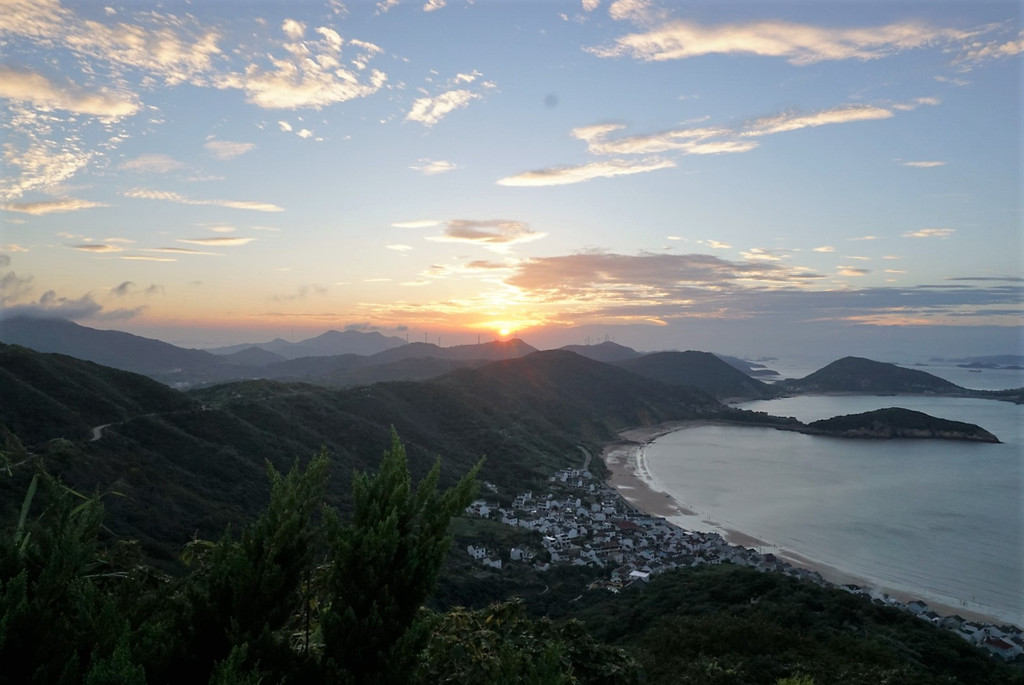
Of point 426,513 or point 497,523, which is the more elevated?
point 426,513

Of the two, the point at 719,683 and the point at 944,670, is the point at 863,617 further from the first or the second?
the point at 719,683

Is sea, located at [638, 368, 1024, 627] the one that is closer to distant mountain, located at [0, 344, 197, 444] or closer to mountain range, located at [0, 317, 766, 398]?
distant mountain, located at [0, 344, 197, 444]

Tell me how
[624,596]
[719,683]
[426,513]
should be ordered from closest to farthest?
[426,513]
[719,683]
[624,596]

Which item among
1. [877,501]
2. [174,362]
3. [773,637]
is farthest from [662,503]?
[174,362]

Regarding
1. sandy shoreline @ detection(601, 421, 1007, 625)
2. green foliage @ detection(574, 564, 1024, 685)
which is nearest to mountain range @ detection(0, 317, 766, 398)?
sandy shoreline @ detection(601, 421, 1007, 625)

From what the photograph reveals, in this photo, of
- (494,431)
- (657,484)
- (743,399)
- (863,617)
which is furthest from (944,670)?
(743,399)

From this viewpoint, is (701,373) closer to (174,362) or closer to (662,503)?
(662,503)

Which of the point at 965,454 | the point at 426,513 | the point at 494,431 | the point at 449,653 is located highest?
the point at 426,513

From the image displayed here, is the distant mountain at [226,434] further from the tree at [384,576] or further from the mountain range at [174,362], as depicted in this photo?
the mountain range at [174,362]
